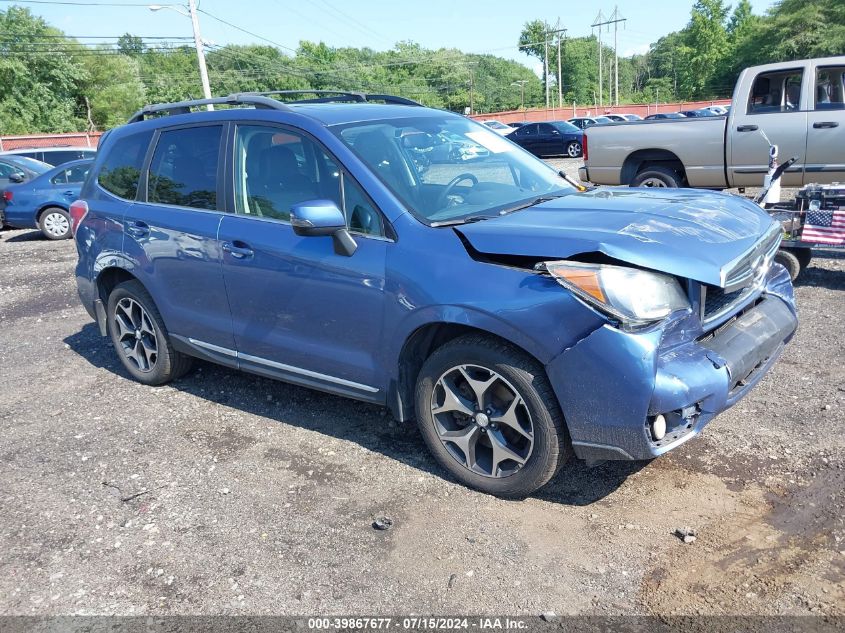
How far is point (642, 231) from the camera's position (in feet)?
10.4

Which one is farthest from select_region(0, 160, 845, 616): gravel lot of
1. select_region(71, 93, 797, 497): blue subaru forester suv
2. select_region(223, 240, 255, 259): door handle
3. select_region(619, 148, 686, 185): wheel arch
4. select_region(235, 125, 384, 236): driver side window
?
select_region(619, 148, 686, 185): wheel arch

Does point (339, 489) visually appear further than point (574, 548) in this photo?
Yes

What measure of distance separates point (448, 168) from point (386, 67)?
323 ft

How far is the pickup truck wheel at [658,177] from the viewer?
383 inches

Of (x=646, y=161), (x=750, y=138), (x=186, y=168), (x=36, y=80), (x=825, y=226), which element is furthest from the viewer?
(x=36, y=80)

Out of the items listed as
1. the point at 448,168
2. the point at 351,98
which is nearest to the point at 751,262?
the point at 448,168

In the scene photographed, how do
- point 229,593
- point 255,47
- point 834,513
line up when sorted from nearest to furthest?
1. point 229,593
2. point 834,513
3. point 255,47

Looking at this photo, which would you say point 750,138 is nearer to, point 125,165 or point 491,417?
point 491,417

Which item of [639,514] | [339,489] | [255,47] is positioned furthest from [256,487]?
[255,47]

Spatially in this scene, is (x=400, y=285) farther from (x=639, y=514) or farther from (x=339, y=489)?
(x=639, y=514)

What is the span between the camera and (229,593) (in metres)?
2.92

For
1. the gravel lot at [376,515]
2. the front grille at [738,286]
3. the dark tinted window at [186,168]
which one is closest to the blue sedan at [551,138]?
the gravel lot at [376,515]

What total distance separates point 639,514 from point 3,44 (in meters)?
64.5

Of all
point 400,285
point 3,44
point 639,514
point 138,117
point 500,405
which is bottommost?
point 639,514
